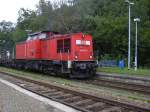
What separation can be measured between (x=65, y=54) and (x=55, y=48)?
6.32ft

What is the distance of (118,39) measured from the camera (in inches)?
2064

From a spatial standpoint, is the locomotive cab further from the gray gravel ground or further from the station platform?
the gray gravel ground

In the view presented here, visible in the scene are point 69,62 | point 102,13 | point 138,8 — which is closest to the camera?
point 69,62

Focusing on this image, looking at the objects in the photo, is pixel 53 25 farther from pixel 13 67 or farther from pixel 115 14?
pixel 13 67

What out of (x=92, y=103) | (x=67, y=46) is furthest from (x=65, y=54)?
(x=92, y=103)

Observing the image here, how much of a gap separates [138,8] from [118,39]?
27.0 feet

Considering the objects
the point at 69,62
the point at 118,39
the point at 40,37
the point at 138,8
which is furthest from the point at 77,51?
the point at 138,8

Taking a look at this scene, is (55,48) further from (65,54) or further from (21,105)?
(21,105)

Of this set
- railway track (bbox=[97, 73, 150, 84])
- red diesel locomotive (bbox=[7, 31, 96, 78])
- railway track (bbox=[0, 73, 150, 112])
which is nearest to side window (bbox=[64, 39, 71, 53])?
red diesel locomotive (bbox=[7, 31, 96, 78])

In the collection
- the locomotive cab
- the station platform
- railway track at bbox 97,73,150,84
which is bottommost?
the station platform

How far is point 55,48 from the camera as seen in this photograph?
28703 millimetres

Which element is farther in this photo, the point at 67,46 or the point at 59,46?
the point at 59,46

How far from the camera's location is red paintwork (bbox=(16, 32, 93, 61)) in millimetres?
26438

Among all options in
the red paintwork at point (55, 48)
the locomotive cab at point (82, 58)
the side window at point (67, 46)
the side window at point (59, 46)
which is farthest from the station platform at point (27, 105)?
the side window at point (59, 46)
